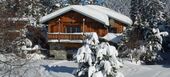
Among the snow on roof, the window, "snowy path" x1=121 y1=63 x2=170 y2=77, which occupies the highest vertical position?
the window

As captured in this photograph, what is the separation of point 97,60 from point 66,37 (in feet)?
56.0

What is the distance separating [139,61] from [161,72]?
6286 millimetres

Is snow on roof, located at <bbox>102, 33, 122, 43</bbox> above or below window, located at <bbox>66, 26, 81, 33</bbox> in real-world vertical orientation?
below

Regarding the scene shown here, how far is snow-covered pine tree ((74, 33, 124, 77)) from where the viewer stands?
2184 cm

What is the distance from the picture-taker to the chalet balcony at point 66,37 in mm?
38922

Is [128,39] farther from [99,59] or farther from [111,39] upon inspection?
[99,59]

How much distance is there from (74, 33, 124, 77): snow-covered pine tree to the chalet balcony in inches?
580

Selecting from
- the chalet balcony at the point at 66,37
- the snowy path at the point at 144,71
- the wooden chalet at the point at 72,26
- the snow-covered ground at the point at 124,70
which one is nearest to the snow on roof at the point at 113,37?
the wooden chalet at the point at 72,26

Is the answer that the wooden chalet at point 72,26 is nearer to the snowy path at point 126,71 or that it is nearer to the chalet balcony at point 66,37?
the chalet balcony at point 66,37

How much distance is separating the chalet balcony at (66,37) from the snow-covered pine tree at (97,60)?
Answer: 14.7 meters

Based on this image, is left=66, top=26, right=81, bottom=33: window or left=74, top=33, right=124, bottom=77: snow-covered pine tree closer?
left=74, top=33, right=124, bottom=77: snow-covered pine tree

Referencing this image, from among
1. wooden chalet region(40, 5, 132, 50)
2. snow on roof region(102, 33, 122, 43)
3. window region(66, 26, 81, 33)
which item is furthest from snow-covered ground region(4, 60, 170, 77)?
window region(66, 26, 81, 33)

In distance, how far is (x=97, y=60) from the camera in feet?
74.4

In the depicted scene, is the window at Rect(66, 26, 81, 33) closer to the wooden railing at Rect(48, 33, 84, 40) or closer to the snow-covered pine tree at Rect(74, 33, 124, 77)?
the wooden railing at Rect(48, 33, 84, 40)
